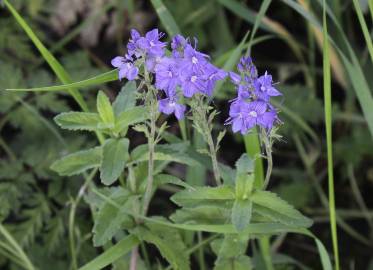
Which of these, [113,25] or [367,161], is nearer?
[367,161]

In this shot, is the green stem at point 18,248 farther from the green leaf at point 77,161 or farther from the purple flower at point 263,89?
the purple flower at point 263,89

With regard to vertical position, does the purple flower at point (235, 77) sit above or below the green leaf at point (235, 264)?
above

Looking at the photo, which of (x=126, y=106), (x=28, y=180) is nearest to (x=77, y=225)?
(x=28, y=180)

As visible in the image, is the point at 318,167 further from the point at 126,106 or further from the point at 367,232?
the point at 126,106

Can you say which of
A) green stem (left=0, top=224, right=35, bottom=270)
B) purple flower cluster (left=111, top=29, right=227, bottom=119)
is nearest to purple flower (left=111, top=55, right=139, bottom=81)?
purple flower cluster (left=111, top=29, right=227, bottom=119)

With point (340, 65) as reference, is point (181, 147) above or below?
below

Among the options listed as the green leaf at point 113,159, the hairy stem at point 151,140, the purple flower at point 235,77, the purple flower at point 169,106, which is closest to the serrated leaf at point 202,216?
the hairy stem at point 151,140

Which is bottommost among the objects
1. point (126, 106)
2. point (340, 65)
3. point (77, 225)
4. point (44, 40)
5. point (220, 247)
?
point (220, 247)

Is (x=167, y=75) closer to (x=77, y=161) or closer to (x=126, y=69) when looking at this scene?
(x=126, y=69)
